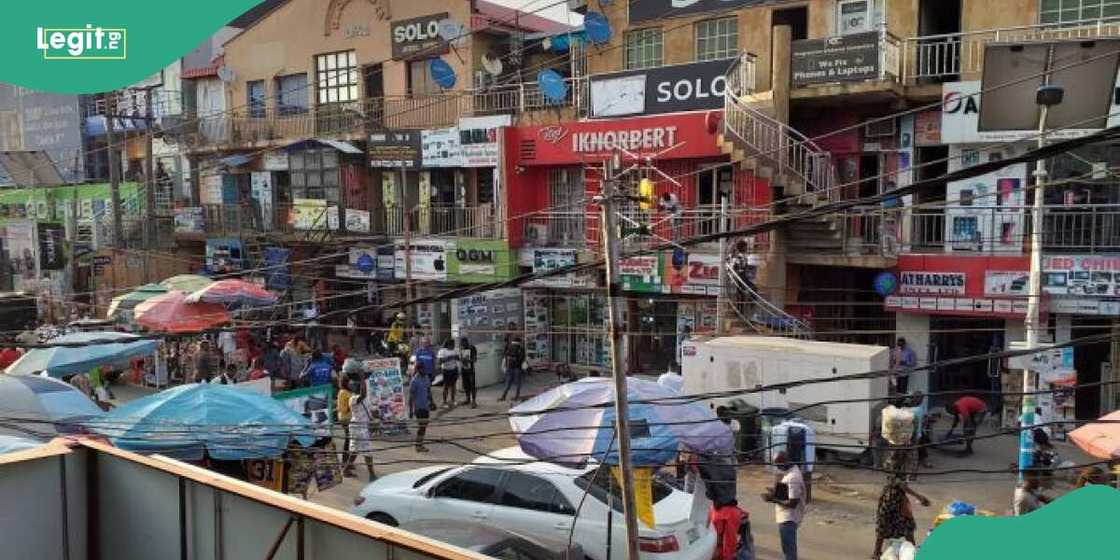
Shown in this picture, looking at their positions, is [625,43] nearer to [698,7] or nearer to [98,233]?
[698,7]

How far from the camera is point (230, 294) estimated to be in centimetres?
1947

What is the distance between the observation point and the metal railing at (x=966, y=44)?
1678cm

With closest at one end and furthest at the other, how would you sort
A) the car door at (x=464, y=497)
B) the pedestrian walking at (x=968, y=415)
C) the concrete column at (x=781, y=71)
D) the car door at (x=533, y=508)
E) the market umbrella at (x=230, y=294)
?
the car door at (x=533, y=508) < the car door at (x=464, y=497) < the pedestrian walking at (x=968, y=415) < the concrete column at (x=781, y=71) < the market umbrella at (x=230, y=294)

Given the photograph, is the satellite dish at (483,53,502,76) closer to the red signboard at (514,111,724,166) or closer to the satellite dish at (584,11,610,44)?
the red signboard at (514,111,724,166)

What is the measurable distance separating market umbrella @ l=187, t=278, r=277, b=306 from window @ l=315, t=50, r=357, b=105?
10.5 meters

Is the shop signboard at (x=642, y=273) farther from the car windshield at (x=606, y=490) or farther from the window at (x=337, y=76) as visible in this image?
the window at (x=337, y=76)

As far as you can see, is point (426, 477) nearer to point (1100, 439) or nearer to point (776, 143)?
point (1100, 439)

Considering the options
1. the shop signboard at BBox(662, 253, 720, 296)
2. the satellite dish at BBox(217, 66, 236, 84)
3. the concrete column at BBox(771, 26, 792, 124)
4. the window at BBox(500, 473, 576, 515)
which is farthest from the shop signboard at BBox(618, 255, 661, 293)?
the satellite dish at BBox(217, 66, 236, 84)

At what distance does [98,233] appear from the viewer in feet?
114

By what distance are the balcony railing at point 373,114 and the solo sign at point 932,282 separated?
9.08 meters

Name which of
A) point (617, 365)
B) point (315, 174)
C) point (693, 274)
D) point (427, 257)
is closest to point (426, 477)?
point (617, 365)

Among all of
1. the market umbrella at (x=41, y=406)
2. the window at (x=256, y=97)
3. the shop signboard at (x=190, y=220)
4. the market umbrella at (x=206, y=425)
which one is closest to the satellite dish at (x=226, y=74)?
the window at (x=256, y=97)

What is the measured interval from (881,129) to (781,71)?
273 centimetres

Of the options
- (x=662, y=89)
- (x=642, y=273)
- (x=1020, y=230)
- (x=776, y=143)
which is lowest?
(x=642, y=273)
